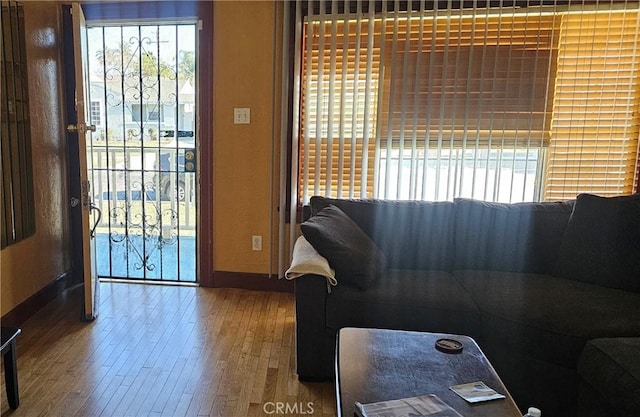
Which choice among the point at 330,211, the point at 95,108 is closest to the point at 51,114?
the point at 95,108

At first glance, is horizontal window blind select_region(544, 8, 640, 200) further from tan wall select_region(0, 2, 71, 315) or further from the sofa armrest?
tan wall select_region(0, 2, 71, 315)

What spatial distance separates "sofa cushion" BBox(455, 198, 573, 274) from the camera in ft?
8.36

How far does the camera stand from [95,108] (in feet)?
10.8

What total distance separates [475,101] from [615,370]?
189cm

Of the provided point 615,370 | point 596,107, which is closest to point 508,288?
point 615,370

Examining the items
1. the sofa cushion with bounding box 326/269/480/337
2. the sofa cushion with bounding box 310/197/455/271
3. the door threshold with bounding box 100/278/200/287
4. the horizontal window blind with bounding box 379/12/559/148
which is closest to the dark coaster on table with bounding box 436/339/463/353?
the sofa cushion with bounding box 326/269/480/337

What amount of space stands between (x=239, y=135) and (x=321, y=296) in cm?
154

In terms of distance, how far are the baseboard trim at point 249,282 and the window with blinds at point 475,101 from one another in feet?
2.79

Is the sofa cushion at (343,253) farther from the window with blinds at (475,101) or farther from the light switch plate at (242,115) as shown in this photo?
the light switch plate at (242,115)

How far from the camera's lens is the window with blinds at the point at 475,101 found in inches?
113

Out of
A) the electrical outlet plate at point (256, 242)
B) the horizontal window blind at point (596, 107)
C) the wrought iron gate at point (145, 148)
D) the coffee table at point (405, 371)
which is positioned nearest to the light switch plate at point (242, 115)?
the wrought iron gate at point (145, 148)

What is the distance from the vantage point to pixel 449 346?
1.57 meters

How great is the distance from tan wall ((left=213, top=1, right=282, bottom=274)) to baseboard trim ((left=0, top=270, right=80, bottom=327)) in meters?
1.07

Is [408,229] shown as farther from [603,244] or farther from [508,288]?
[603,244]
